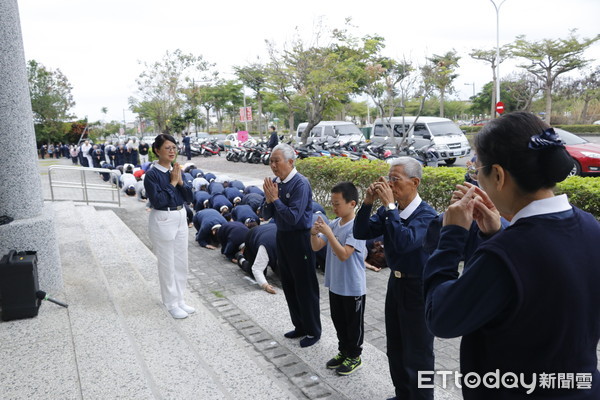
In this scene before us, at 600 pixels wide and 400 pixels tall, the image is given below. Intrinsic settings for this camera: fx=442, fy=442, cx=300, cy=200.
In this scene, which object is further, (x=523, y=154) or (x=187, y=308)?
(x=187, y=308)

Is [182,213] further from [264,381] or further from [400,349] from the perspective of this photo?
[400,349]

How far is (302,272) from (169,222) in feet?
4.65

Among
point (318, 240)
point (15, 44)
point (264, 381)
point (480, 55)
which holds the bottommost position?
point (264, 381)

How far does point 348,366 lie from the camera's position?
3488mm

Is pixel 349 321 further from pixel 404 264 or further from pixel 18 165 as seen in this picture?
pixel 18 165

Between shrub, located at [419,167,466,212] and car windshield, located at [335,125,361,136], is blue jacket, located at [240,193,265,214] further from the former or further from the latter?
car windshield, located at [335,125,361,136]

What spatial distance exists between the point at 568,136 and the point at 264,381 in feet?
39.6

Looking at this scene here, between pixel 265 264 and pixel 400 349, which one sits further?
pixel 265 264

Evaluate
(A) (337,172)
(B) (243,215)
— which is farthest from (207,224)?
(A) (337,172)

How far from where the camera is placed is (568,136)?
1210 cm

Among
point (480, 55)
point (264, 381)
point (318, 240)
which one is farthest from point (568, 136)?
point (480, 55)

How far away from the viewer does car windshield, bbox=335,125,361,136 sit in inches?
899

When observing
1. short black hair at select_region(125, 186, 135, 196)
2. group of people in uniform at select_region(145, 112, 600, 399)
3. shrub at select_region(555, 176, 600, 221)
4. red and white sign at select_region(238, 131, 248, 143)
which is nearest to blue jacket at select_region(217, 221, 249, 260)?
shrub at select_region(555, 176, 600, 221)

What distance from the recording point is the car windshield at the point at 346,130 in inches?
899
